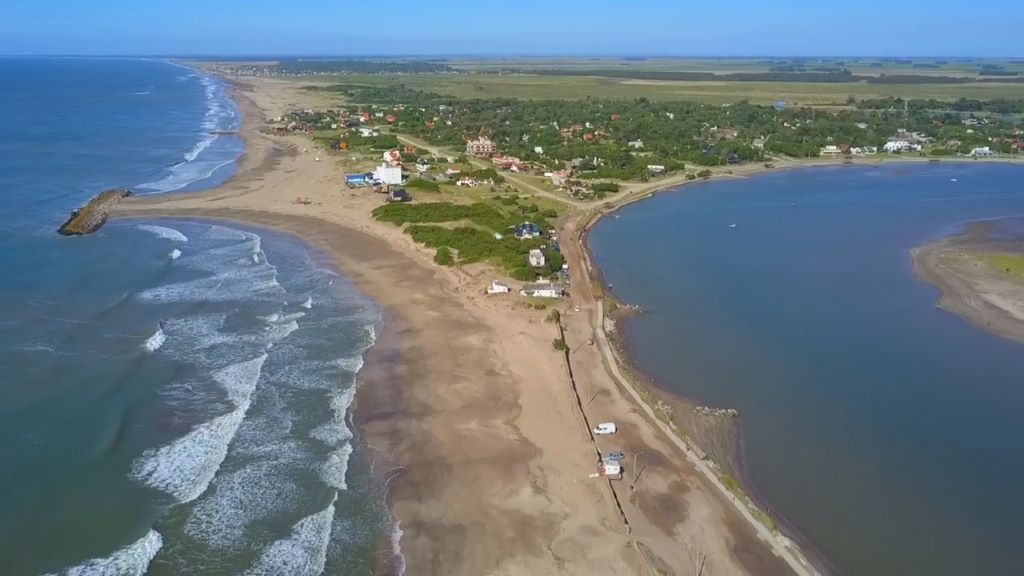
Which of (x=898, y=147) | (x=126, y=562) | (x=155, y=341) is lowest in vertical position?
(x=126, y=562)

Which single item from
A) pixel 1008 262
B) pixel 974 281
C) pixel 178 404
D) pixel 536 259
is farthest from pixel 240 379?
pixel 1008 262

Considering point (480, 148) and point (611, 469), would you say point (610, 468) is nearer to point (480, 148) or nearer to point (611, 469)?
point (611, 469)

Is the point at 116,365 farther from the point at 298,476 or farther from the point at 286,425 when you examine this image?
the point at 298,476

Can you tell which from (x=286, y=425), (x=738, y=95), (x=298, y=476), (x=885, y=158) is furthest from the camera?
(x=738, y=95)

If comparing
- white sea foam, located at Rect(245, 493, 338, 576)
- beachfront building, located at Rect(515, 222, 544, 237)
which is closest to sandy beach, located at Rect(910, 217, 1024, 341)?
beachfront building, located at Rect(515, 222, 544, 237)

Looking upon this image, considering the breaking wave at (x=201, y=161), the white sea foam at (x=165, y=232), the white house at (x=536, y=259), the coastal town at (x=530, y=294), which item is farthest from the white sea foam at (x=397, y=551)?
the breaking wave at (x=201, y=161)

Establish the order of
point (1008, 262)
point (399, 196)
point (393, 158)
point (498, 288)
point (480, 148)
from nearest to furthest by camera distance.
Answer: point (498, 288) → point (1008, 262) → point (399, 196) → point (393, 158) → point (480, 148)

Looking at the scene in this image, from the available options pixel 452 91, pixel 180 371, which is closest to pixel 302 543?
pixel 180 371
